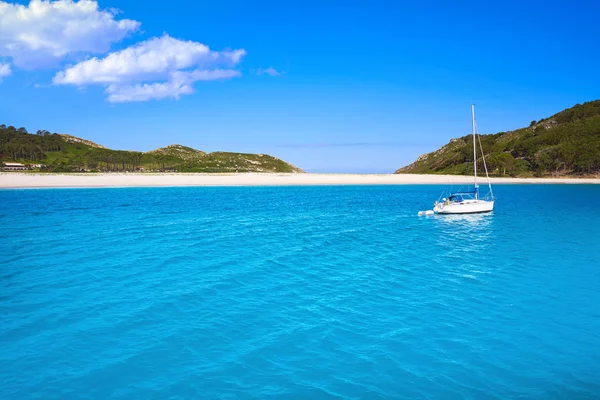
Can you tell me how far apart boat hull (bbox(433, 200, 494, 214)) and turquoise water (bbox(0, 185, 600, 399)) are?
1714 centimetres

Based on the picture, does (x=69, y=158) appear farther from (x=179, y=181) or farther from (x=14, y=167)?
(x=179, y=181)

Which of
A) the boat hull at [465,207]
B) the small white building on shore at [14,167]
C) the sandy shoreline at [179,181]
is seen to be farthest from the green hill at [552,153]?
the small white building on shore at [14,167]

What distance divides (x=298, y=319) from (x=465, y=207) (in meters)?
35.8

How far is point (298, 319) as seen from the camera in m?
11.9

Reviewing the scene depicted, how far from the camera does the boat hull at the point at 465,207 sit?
1673 inches

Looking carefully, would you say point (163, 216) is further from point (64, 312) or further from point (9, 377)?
point (9, 377)

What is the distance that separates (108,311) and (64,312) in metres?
1.34

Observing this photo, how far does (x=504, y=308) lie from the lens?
1298 centimetres

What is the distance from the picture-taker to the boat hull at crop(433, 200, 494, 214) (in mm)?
42500

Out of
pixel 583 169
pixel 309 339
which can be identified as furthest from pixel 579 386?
pixel 583 169

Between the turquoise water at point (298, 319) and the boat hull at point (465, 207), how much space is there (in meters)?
17.1

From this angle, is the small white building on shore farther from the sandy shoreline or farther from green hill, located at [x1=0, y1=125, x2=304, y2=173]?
the sandy shoreline

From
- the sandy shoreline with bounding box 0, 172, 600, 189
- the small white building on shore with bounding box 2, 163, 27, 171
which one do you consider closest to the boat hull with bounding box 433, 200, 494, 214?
the sandy shoreline with bounding box 0, 172, 600, 189

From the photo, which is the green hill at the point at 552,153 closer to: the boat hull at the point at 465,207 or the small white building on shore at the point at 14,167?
the boat hull at the point at 465,207
